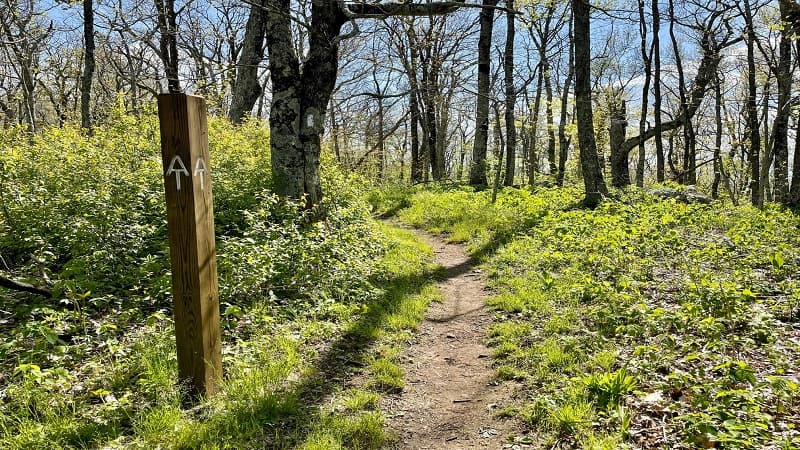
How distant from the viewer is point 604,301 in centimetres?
491

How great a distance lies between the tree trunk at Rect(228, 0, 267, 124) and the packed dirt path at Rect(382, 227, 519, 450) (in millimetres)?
6771

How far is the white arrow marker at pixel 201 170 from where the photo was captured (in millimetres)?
2945

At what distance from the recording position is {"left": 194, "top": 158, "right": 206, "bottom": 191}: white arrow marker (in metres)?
2.95

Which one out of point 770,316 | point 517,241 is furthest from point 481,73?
point 770,316

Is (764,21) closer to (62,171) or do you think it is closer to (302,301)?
(302,301)

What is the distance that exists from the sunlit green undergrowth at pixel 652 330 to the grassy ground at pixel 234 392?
1.25 m

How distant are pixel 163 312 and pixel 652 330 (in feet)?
14.8

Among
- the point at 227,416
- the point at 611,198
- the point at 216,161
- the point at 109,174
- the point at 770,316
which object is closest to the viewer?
the point at 227,416

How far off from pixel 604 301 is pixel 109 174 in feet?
21.8

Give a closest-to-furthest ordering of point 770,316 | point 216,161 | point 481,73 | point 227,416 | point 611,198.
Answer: point 227,416
point 770,316
point 216,161
point 611,198
point 481,73

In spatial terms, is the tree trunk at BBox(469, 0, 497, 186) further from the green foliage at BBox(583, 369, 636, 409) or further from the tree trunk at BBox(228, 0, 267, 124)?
the green foliage at BBox(583, 369, 636, 409)

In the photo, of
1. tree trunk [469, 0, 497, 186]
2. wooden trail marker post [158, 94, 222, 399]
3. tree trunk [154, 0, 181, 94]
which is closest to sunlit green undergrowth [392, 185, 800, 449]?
wooden trail marker post [158, 94, 222, 399]

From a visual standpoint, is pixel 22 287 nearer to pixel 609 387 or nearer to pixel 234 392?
pixel 234 392

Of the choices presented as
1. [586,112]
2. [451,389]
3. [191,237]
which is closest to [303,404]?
[451,389]
